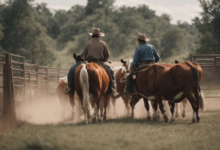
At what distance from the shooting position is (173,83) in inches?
342

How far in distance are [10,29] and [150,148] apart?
46.5 m

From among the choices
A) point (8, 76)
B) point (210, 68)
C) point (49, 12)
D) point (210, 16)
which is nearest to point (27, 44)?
point (210, 16)

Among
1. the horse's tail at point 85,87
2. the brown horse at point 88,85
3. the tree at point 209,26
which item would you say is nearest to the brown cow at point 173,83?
the brown horse at point 88,85

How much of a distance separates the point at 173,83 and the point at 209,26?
29648 millimetres

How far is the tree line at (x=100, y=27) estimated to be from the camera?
121 ft

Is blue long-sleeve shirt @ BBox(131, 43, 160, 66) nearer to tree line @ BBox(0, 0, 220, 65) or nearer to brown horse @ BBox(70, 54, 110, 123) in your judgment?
brown horse @ BBox(70, 54, 110, 123)

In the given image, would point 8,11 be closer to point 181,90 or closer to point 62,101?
point 62,101

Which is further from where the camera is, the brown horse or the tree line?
the tree line

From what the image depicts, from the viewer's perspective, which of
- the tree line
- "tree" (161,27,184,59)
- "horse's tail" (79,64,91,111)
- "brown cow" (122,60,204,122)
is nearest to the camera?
"brown cow" (122,60,204,122)

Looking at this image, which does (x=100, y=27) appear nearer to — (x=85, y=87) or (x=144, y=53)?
→ (x=144, y=53)

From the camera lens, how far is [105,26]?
73.9m

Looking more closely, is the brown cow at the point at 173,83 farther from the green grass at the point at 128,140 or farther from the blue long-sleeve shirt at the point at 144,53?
the green grass at the point at 128,140

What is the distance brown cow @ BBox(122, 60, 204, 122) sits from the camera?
8.38m

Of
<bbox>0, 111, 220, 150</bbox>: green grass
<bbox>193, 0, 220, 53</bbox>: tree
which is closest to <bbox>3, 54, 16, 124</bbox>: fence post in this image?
<bbox>0, 111, 220, 150</bbox>: green grass
